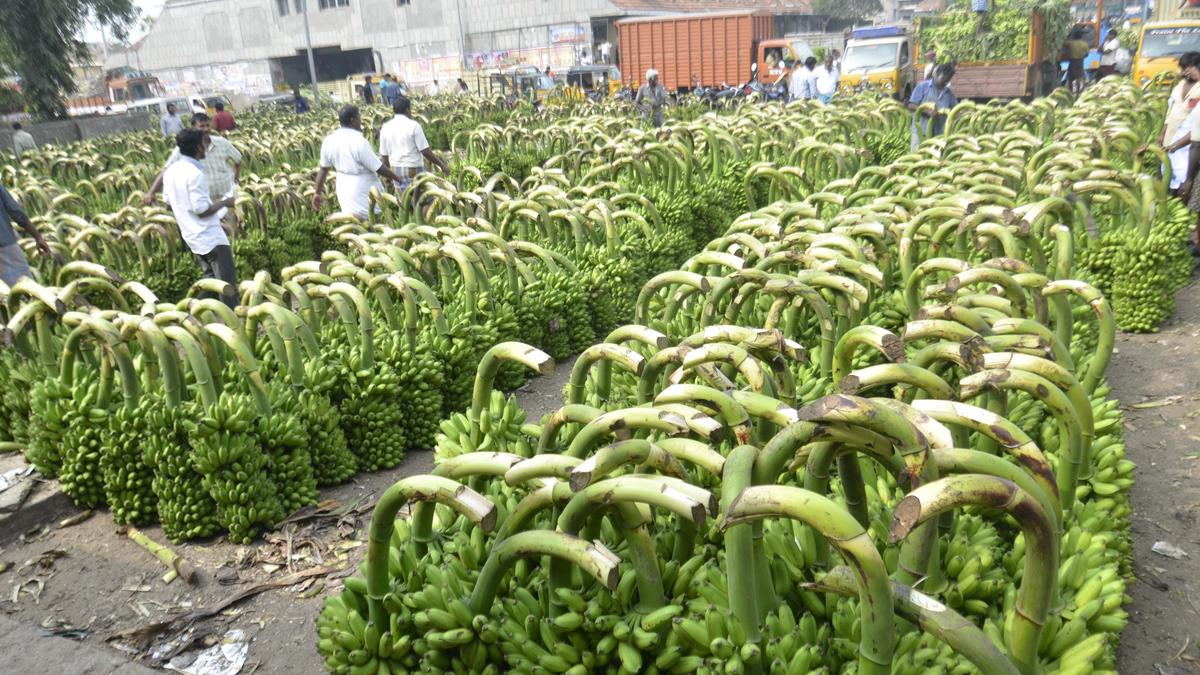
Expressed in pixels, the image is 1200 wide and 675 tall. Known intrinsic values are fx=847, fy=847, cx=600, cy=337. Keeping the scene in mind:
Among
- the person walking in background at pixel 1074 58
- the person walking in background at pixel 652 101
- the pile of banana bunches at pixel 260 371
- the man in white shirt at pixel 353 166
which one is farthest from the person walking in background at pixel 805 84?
the pile of banana bunches at pixel 260 371

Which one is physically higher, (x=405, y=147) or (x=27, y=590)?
(x=405, y=147)

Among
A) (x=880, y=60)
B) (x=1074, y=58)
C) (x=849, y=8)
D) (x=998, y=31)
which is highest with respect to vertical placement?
(x=849, y=8)

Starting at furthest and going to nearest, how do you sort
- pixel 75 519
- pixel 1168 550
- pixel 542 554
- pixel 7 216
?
pixel 7 216 < pixel 75 519 < pixel 1168 550 < pixel 542 554

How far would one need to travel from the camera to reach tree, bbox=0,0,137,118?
71.5ft

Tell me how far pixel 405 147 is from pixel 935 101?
7.91 metres

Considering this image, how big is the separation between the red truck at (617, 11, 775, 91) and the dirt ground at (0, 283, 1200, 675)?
2855cm

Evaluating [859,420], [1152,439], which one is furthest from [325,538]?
[1152,439]

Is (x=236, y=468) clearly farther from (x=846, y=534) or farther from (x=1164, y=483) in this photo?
(x=1164, y=483)

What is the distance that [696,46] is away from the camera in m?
32.1

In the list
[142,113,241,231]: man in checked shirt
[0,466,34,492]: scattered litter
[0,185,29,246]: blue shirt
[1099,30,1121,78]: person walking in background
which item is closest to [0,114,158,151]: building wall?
[142,113,241,231]: man in checked shirt

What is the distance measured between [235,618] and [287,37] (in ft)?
172

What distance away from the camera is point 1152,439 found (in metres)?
4.88

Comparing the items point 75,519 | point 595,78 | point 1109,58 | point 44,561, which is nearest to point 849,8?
point 595,78

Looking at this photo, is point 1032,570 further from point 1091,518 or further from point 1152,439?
point 1152,439
